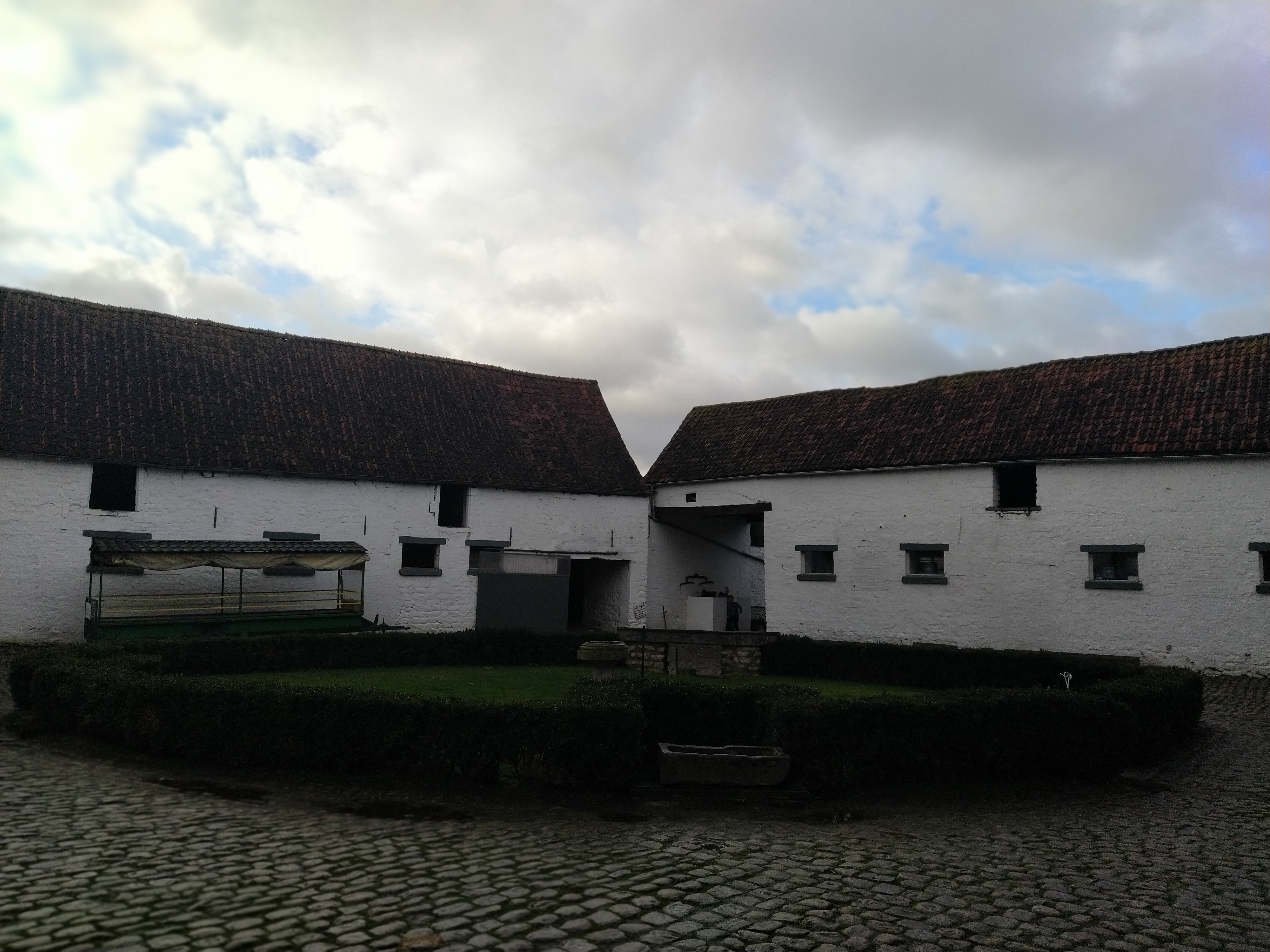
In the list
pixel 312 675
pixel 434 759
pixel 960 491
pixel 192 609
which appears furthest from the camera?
pixel 960 491

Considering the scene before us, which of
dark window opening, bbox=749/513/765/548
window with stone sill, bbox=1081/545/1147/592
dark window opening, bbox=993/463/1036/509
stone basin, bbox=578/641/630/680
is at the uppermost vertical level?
dark window opening, bbox=993/463/1036/509

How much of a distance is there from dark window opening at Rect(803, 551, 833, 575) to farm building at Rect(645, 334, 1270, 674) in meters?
0.04

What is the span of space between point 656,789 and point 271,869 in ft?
12.9

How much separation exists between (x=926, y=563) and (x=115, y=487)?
1940 centimetres

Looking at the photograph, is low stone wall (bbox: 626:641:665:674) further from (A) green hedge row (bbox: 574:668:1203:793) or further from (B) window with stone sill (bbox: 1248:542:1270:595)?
(B) window with stone sill (bbox: 1248:542:1270:595)

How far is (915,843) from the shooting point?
7789mm

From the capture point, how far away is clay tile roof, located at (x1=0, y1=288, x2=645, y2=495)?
20.8 metres

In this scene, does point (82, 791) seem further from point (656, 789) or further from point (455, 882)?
point (656, 789)

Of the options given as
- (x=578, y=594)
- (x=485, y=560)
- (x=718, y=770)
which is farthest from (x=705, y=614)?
(x=718, y=770)

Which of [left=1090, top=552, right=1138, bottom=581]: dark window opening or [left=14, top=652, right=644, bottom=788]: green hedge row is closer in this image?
[left=14, top=652, right=644, bottom=788]: green hedge row

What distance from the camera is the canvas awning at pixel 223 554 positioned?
62.1 ft

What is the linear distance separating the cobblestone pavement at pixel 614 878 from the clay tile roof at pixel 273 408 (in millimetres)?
13790

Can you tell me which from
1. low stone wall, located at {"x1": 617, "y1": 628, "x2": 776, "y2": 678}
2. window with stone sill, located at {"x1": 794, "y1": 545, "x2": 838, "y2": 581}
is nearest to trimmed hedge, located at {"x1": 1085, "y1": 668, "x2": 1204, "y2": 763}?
low stone wall, located at {"x1": 617, "y1": 628, "x2": 776, "y2": 678}

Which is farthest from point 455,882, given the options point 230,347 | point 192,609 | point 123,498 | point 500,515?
point 230,347
